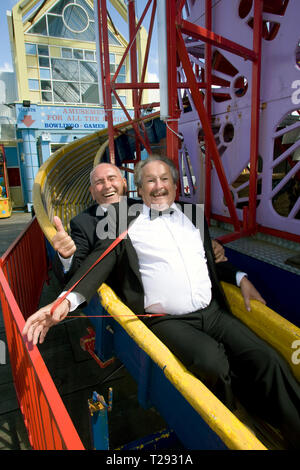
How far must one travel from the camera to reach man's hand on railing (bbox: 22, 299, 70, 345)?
1411 millimetres

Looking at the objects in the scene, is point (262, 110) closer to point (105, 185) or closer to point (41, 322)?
point (105, 185)

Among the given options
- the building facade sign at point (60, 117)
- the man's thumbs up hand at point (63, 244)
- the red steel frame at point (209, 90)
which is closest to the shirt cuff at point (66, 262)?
the man's thumbs up hand at point (63, 244)

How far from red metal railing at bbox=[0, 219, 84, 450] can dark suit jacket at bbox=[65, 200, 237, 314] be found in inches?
15.4

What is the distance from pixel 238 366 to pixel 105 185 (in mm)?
1513

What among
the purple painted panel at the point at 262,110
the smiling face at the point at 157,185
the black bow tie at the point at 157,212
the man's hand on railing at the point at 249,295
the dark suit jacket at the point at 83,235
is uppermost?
the purple painted panel at the point at 262,110

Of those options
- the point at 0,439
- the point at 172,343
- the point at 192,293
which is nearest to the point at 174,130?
the point at 192,293

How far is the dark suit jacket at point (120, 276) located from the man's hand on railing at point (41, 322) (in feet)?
0.53

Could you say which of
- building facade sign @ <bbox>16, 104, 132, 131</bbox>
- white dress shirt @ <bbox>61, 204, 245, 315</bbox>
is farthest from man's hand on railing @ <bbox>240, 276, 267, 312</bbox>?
building facade sign @ <bbox>16, 104, 132, 131</bbox>

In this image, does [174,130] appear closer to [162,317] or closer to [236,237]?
[236,237]

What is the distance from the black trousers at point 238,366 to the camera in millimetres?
1438

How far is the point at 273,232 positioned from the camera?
2955 millimetres

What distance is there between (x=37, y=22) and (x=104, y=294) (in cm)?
1658

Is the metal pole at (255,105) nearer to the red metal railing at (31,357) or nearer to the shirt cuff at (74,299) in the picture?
the shirt cuff at (74,299)

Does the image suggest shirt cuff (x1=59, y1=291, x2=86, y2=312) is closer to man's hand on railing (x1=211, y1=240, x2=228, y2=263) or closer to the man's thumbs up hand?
the man's thumbs up hand
